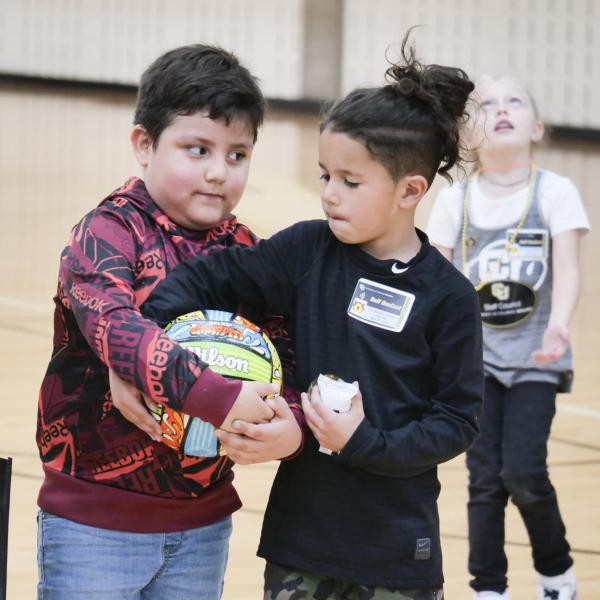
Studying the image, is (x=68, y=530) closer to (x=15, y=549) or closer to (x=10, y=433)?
(x=15, y=549)

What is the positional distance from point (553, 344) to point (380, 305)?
1.62 m

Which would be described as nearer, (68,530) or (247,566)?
(68,530)

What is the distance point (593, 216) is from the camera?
39.0 feet

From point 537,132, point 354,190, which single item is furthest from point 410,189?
point 537,132

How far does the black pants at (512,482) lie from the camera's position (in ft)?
13.2

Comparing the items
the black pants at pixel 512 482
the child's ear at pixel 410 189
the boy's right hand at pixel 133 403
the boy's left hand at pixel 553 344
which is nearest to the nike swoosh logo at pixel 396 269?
the child's ear at pixel 410 189

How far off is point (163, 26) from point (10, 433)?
1597 centimetres

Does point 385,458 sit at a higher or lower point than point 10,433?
higher

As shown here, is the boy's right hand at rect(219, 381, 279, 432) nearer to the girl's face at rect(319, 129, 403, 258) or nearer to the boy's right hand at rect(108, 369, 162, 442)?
the boy's right hand at rect(108, 369, 162, 442)

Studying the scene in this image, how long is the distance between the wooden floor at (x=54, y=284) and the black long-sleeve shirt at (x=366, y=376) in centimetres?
165

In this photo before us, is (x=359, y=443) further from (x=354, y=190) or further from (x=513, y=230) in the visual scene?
(x=513, y=230)

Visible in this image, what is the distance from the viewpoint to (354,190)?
94.3 inches

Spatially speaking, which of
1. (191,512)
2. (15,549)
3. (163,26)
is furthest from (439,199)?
(163,26)

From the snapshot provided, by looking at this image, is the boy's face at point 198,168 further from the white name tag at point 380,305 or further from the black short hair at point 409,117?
the white name tag at point 380,305
